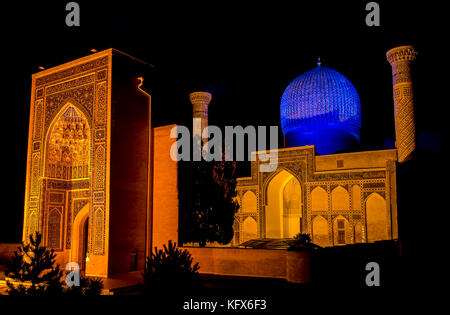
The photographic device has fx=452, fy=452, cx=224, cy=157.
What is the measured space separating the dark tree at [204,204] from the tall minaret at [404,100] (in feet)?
20.4

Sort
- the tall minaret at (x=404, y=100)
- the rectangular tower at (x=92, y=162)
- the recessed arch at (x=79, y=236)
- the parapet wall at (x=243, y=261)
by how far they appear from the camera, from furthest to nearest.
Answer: the tall minaret at (x=404, y=100)
the recessed arch at (x=79, y=236)
the rectangular tower at (x=92, y=162)
the parapet wall at (x=243, y=261)

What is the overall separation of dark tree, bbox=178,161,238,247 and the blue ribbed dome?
7604 mm

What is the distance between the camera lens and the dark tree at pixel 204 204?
1073cm

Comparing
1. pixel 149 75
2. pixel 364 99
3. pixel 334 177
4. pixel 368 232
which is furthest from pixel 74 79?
pixel 364 99

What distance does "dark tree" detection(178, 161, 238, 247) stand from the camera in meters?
10.7

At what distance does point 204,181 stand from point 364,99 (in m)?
12.4

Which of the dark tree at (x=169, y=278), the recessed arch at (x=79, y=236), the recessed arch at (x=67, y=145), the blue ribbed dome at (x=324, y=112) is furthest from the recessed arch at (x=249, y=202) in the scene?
the dark tree at (x=169, y=278)

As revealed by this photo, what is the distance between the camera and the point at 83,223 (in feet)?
40.3

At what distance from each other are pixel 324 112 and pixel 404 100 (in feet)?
12.3

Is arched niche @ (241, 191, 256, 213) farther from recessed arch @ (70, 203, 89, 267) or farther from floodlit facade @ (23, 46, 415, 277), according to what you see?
recessed arch @ (70, 203, 89, 267)

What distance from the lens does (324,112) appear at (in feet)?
57.8

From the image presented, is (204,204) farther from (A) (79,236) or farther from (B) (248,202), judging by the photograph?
(B) (248,202)

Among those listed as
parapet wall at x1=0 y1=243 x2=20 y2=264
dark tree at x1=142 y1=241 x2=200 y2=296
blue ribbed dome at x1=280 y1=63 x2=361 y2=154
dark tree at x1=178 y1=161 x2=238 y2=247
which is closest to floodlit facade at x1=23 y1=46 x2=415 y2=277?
dark tree at x1=178 y1=161 x2=238 y2=247

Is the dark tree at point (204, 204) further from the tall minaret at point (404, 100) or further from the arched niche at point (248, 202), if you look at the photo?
the tall minaret at point (404, 100)
